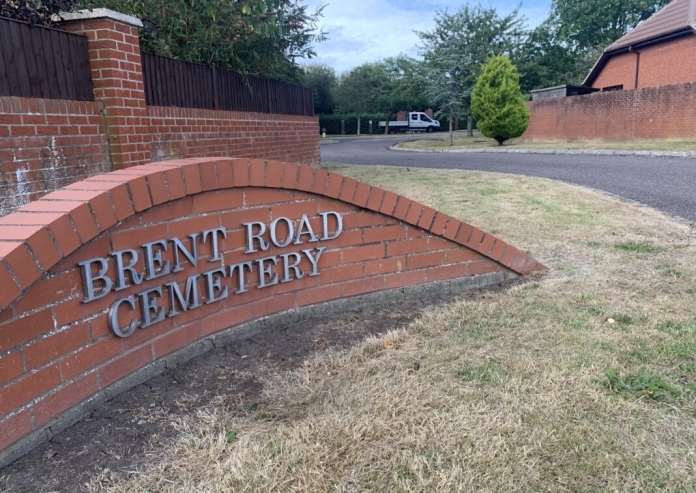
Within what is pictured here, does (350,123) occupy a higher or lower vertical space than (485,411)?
higher

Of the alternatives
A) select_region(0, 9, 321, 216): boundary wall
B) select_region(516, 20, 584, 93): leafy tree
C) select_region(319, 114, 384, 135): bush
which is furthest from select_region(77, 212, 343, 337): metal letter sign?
select_region(319, 114, 384, 135): bush

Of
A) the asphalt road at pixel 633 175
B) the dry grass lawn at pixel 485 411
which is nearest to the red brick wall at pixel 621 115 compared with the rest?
the asphalt road at pixel 633 175

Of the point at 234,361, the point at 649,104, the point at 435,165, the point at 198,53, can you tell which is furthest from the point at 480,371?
the point at 649,104

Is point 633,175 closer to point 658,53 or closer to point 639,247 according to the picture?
point 639,247

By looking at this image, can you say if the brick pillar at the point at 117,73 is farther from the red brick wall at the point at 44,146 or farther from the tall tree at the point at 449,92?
the tall tree at the point at 449,92

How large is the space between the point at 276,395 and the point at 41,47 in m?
3.42

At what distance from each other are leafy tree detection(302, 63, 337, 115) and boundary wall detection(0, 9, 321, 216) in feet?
144

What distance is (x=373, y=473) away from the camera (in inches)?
73.7

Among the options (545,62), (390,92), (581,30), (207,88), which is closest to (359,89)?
(390,92)

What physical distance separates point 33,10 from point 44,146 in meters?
1.35

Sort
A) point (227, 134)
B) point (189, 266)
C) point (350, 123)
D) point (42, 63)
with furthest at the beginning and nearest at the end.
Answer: point (350, 123)
point (227, 134)
point (42, 63)
point (189, 266)

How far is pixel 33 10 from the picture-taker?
15.0 ft

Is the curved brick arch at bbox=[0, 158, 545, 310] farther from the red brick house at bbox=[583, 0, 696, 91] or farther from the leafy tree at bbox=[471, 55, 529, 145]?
the red brick house at bbox=[583, 0, 696, 91]

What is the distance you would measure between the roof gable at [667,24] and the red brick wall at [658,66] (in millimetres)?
552
